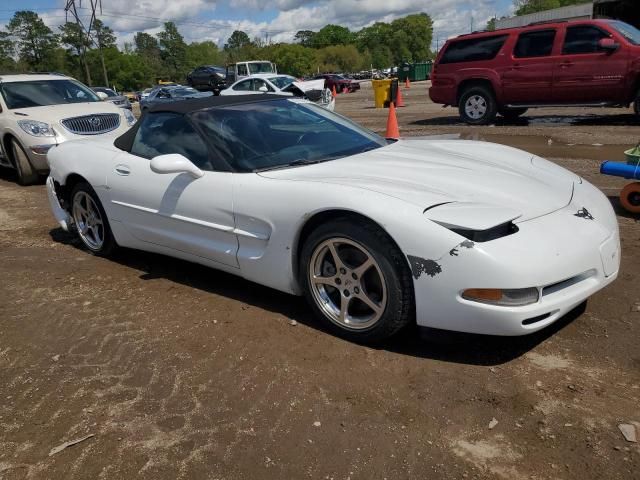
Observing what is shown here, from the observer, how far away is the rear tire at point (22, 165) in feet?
27.5

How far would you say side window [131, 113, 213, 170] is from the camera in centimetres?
365

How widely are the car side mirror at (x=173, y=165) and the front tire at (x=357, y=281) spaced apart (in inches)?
37.3

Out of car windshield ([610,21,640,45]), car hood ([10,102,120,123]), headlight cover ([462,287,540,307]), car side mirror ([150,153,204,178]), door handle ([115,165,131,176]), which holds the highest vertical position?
car windshield ([610,21,640,45])

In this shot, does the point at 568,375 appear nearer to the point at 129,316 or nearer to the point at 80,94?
the point at 129,316

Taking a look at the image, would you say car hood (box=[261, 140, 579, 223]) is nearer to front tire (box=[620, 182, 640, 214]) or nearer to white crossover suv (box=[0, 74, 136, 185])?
front tire (box=[620, 182, 640, 214])

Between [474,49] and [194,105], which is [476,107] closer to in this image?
[474,49]

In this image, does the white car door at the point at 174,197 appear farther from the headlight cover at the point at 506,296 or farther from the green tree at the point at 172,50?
the green tree at the point at 172,50

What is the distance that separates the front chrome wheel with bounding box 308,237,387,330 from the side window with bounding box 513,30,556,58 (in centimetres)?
938

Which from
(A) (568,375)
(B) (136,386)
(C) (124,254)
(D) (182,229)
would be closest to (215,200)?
(D) (182,229)

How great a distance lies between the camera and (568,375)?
2604 millimetres

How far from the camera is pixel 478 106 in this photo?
11609 mm

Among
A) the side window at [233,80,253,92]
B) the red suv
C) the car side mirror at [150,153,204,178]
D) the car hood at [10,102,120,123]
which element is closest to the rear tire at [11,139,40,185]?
the car hood at [10,102,120,123]

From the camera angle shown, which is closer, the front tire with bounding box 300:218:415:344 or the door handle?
the front tire with bounding box 300:218:415:344

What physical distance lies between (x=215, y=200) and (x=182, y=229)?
0.42 metres
